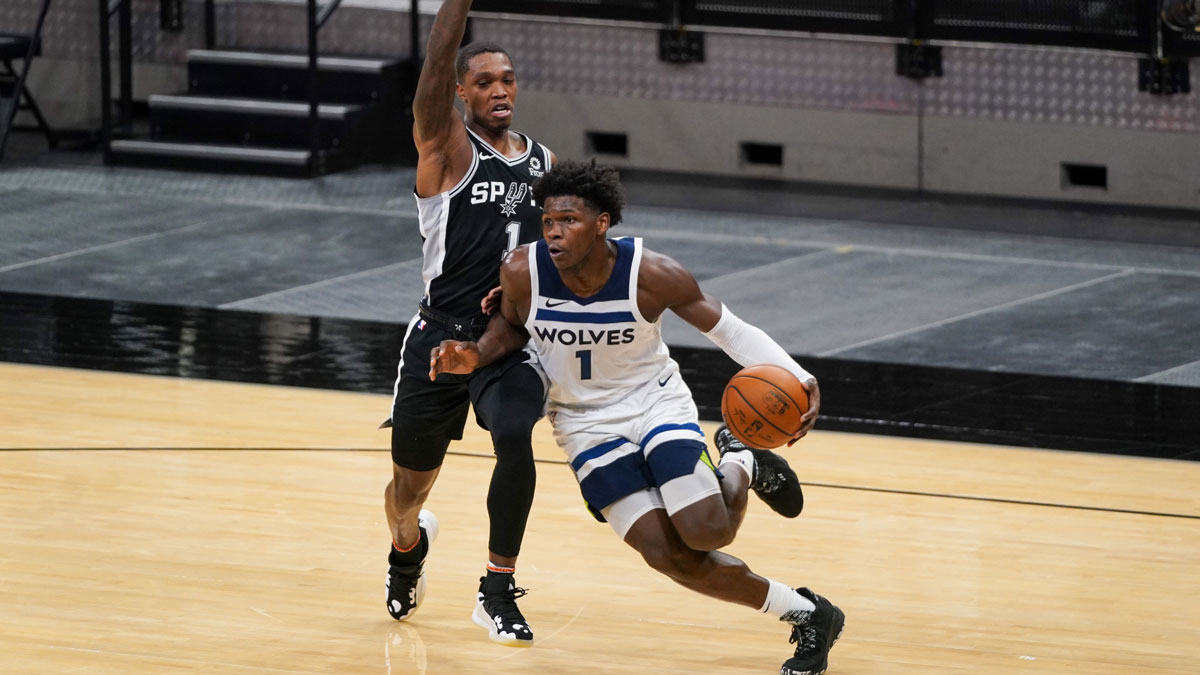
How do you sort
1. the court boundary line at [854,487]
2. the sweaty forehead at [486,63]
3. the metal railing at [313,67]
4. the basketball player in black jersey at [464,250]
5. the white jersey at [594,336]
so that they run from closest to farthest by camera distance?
the white jersey at [594,336] → the basketball player in black jersey at [464,250] → the sweaty forehead at [486,63] → the court boundary line at [854,487] → the metal railing at [313,67]

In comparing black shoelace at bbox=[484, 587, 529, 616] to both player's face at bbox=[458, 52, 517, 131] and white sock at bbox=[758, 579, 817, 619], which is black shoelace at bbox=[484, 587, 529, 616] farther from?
player's face at bbox=[458, 52, 517, 131]

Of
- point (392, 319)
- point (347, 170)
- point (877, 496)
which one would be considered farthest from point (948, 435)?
point (347, 170)

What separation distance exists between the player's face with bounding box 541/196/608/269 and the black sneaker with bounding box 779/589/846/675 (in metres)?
1.20

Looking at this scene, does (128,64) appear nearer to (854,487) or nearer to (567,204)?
(854,487)

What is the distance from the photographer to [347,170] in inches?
543

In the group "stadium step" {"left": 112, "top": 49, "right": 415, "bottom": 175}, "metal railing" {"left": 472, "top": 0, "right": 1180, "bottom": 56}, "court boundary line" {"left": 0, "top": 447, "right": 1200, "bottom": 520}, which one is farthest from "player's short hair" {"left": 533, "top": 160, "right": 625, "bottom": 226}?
"stadium step" {"left": 112, "top": 49, "right": 415, "bottom": 175}

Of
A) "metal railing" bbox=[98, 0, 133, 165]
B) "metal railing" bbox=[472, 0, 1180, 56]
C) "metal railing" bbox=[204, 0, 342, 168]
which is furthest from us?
"metal railing" bbox=[98, 0, 133, 165]

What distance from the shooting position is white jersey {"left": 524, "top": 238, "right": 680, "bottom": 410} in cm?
525

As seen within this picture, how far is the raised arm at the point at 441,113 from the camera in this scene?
534cm

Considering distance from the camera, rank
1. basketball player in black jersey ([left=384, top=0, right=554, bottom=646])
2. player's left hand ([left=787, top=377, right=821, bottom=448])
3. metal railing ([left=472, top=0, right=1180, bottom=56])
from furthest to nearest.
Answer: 1. metal railing ([left=472, top=0, right=1180, bottom=56])
2. basketball player in black jersey ([left=384, top=0, right=554, bottom=646])
3. player's left hand ([left=787, top=377, right=821, bottom=448])

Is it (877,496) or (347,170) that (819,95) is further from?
(877,496)

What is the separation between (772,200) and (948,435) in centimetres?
514

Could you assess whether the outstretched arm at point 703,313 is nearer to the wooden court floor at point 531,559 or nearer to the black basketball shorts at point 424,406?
the black basketball shorts at point 424,406

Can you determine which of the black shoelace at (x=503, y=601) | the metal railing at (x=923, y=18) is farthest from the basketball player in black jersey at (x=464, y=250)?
the metal railing at (x=923, y=18)
